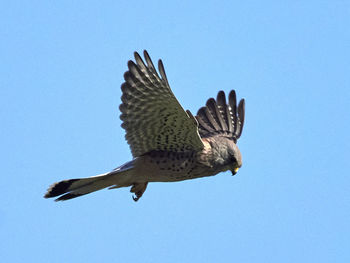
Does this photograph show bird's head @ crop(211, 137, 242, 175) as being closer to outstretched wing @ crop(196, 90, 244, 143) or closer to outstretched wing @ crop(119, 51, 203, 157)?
outstretched wing @ crop(119, 51, 203, 157)

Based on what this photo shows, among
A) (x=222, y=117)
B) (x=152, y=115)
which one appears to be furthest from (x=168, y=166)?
(x=222, y=117)

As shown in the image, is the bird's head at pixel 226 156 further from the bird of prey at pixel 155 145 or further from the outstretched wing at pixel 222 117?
the outstretched wing at pixel 222 117

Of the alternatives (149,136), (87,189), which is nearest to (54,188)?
(87,189)

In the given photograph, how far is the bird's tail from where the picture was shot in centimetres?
740

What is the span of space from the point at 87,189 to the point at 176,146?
3.83ft

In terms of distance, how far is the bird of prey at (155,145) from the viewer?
23.3ft

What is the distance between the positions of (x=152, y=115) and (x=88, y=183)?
3.55ft

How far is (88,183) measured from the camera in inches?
294

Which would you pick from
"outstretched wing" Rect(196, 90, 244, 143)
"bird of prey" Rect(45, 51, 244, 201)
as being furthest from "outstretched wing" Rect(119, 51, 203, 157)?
"outstretched wing" Rect(196, 90, 244, 143)

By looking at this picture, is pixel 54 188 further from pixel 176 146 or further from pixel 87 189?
pixel 176 146

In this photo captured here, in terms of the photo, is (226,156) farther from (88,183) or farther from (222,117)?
(88,183)

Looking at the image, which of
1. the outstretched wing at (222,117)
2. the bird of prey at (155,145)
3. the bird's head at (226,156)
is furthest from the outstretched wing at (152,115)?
the outstretched wing at (222,117)

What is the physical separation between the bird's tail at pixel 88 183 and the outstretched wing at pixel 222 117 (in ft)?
5.46

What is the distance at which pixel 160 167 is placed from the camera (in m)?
7.64
